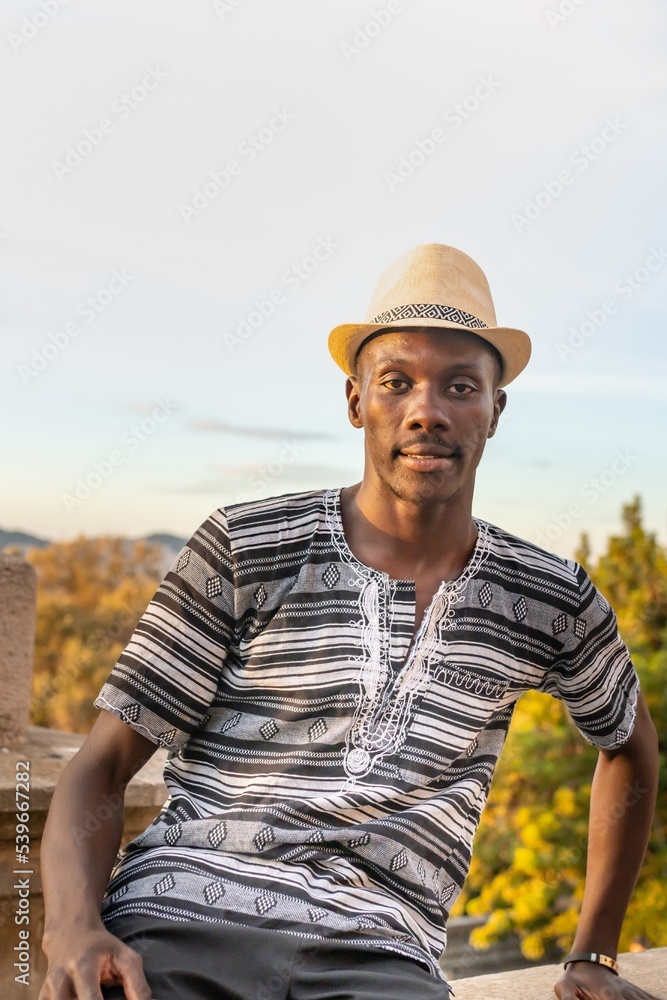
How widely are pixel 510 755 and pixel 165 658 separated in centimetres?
481

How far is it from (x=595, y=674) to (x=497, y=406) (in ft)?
2.09

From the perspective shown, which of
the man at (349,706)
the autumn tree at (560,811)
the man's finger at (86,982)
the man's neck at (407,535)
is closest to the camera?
the man's finger at (86,982)

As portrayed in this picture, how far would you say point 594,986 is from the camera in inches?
99.4

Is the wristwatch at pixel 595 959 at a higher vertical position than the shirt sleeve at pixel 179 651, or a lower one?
lower

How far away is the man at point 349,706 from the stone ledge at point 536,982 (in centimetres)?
15

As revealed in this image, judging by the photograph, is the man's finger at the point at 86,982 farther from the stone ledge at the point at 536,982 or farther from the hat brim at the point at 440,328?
the hat brim at the point at 440,328

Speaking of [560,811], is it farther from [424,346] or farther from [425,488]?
[424,346]

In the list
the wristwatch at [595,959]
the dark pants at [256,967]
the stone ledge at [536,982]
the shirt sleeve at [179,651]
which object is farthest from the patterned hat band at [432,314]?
the stone ledge at [536,982]

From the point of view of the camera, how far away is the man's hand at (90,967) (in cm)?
179

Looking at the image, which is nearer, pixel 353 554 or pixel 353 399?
pixel 353 554

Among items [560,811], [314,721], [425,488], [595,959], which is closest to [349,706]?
[314,721]

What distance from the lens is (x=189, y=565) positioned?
2.18 meters

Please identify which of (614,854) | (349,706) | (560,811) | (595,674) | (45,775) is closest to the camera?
(349,706)

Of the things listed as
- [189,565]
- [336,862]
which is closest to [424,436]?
[189,565]
